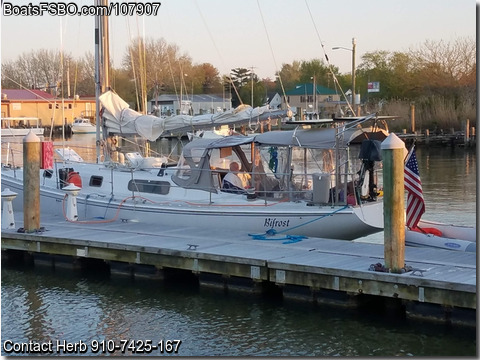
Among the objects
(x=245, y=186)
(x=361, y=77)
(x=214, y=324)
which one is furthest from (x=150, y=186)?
(x=361, y=77)

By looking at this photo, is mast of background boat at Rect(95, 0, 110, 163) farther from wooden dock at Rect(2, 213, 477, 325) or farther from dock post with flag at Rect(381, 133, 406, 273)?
dock post with flag at Rect(381, 133, 406, 273)

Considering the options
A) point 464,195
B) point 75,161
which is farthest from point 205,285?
point 464,195

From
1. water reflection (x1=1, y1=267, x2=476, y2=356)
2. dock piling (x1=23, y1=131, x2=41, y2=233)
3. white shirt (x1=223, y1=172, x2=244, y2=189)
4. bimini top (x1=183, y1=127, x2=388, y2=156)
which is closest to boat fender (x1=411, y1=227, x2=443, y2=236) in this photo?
bimini top (x1=183, y1=127, x2=388, y2=156)

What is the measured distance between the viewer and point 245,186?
19.7 m

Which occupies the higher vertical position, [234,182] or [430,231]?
[234,182]

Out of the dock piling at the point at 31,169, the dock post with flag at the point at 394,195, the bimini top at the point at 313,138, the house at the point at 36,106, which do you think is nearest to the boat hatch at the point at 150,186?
the bimini top at the point at 313,138

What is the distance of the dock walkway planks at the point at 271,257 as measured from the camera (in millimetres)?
14078

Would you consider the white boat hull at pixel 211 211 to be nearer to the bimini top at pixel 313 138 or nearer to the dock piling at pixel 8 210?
the bimini top at pixel 313 138

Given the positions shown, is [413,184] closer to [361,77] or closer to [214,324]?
[214,324]

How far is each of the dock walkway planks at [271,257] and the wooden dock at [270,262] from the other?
18 millimetres

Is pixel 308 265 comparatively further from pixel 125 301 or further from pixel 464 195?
pixel 464 195

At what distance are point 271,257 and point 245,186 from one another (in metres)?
3.86

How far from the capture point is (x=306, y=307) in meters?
15.7

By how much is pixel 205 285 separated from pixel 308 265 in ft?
9.85
